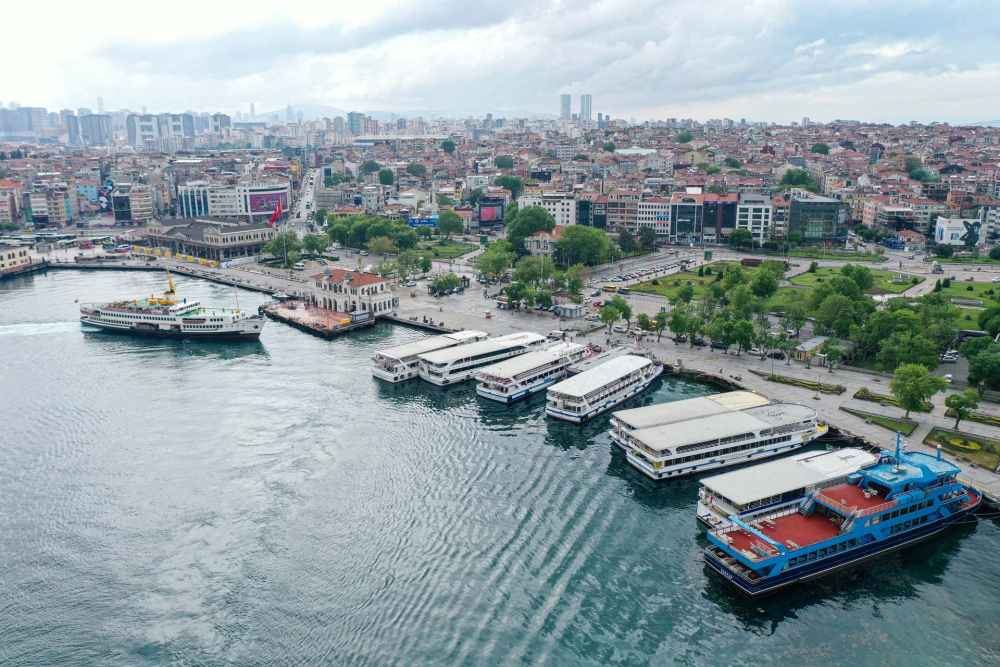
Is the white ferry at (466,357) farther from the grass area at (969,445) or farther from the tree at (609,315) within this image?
the grass area at (969,445)

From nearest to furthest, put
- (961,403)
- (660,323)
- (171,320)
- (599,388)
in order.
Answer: (961,403), (599,388), (660,323), (171,320)

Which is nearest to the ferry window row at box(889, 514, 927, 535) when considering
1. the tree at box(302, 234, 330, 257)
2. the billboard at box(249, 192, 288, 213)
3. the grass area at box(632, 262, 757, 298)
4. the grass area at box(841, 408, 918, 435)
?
the grass area at box(841, 408, 918, 435)

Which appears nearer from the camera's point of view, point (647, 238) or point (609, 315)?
point (609, 315)

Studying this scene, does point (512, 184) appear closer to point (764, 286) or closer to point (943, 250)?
point (943, 250)

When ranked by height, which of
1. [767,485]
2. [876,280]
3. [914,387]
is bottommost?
[767,485]

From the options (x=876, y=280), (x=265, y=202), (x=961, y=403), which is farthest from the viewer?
(x=265, y=202)

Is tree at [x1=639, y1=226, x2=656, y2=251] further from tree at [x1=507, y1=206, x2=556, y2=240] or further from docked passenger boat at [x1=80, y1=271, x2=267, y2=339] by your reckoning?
docked passenger boat at [x1=80, y1=271, x2=267, y2=339]

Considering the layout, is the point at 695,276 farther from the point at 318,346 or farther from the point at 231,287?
the point at 231,287

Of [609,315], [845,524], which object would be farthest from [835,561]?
[609,315]
